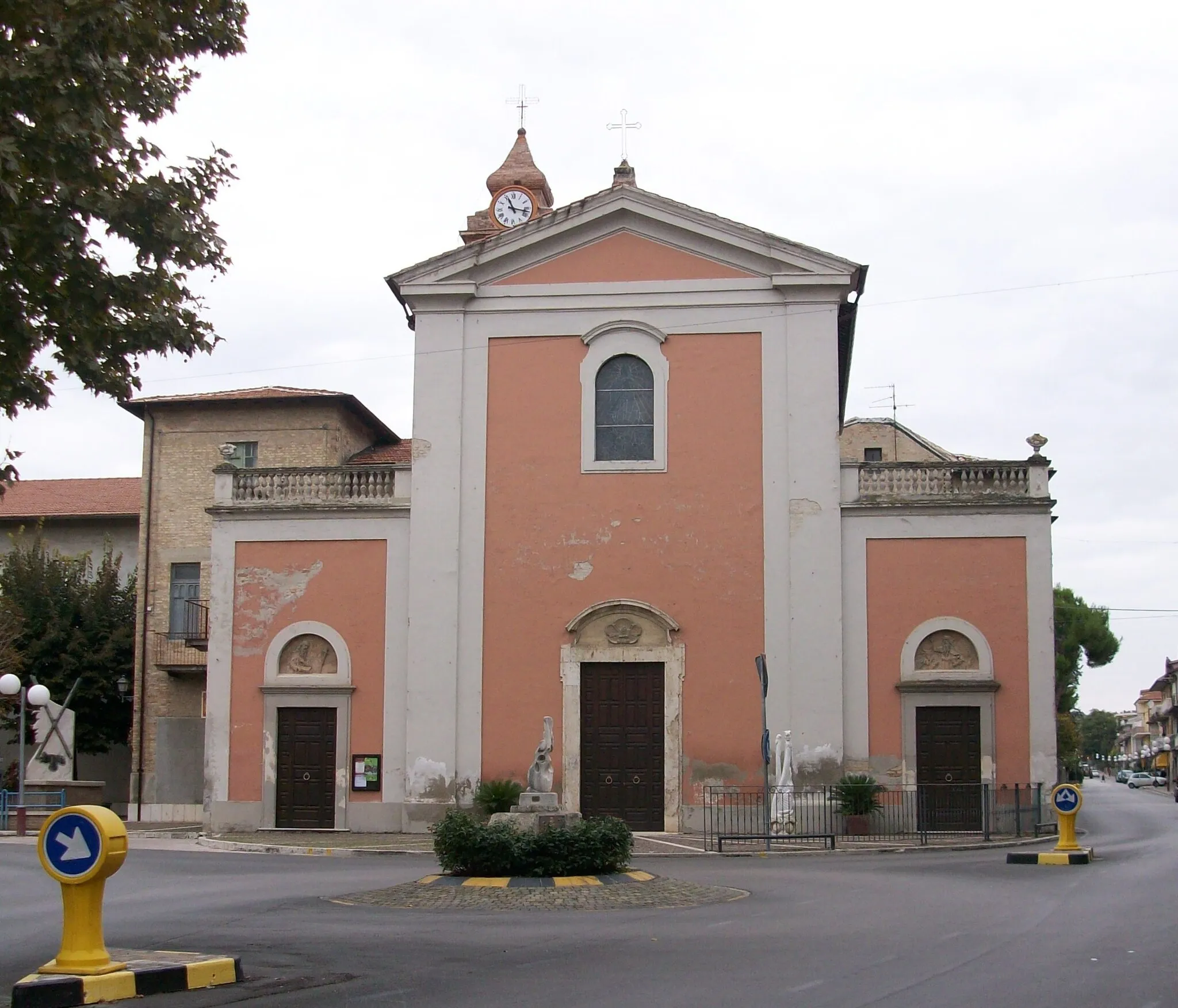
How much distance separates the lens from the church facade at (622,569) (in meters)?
26.0

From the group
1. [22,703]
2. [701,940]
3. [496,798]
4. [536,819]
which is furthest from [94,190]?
[22,703]

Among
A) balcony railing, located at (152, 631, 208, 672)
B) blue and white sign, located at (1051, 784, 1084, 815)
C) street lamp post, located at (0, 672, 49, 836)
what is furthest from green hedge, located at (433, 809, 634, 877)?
balcony railing, located at (152, 631, 208, 672)

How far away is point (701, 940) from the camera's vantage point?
11594 millimetres

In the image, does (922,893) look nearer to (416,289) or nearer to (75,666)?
(416,289)

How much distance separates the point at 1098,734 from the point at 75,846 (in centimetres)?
19335

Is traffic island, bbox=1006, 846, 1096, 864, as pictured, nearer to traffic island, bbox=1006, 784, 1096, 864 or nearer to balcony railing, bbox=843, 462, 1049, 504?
traffic island, bbox=1006, 784, 1096, 864

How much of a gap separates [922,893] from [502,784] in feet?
35.7

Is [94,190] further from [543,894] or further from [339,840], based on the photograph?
[339,840]

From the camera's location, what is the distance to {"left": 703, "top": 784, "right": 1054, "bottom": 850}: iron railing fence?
Result: 2483cm

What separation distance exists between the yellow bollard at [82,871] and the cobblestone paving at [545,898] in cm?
541

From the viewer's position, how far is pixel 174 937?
12047mm

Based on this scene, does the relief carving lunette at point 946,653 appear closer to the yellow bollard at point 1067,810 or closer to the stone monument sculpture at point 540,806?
the yellow bollard at point 1067,810

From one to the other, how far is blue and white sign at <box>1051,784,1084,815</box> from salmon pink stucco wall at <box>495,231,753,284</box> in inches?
485

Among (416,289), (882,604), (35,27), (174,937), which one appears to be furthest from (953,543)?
(35,27)
